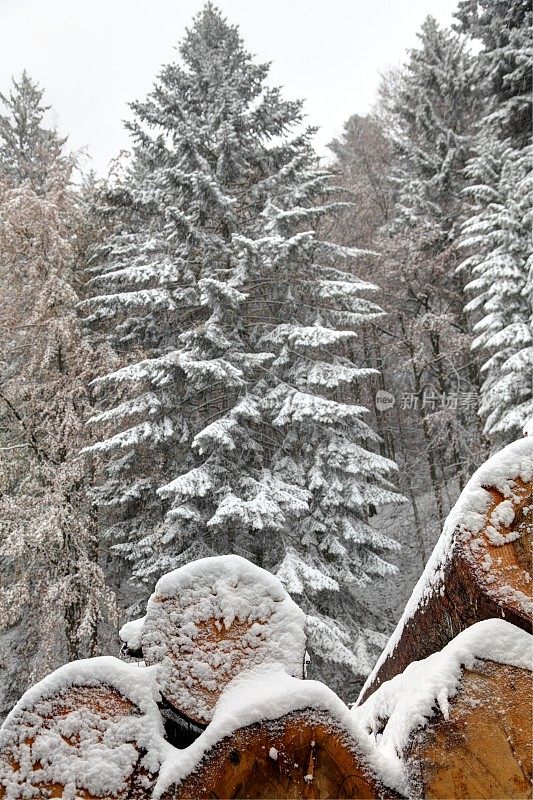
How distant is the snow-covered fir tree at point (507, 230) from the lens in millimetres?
9406

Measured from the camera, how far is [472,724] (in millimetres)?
1060

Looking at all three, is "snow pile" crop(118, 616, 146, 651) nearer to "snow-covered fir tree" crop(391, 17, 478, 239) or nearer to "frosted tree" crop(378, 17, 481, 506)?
"frosted tree" crop(378, 17, 481, 506)

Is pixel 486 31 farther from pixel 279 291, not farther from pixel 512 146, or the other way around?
pixel 279 291

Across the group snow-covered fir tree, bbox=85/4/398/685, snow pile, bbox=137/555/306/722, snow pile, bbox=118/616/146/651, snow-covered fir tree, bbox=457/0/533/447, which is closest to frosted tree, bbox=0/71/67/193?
snow-covered fir tree, bbox=85/4/398/685

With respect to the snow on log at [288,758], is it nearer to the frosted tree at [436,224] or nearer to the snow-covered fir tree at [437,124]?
the frosted tree at [436,224]

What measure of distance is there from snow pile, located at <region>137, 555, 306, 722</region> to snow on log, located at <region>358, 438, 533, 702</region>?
41 centimetres

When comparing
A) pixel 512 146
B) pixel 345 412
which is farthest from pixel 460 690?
pixel 512 146

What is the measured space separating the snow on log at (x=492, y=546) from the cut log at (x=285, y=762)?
1.52ft

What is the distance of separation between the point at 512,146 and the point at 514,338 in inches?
169

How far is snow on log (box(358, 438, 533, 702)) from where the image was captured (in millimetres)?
1227

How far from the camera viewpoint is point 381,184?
17.5m

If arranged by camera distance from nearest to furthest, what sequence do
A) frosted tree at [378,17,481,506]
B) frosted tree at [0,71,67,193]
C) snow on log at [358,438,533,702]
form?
snow on log at [358,438,533,702]
frosted tree at [378,17,481,506]
frosted tree at [0,71,67,193]

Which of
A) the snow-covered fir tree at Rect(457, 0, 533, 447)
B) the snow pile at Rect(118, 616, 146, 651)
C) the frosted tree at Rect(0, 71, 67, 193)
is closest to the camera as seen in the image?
the snow pile at Rect(118, 616, 146, 651)

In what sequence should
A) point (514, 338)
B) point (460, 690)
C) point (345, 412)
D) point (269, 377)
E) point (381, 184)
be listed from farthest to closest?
point (381, 184)
point (269, 377)
point (514, 338)
point (345, 412)
point (460, 690)
